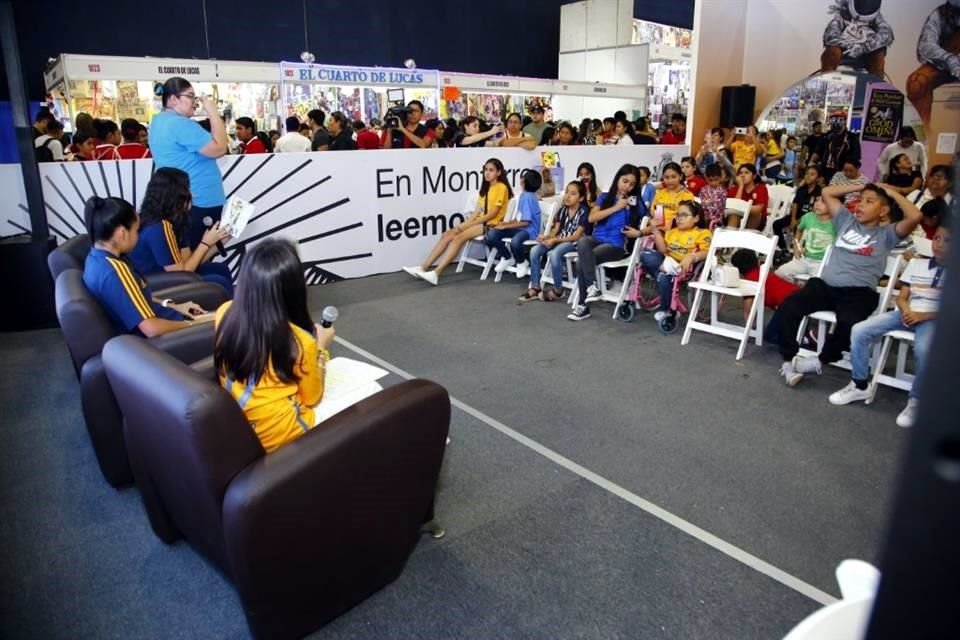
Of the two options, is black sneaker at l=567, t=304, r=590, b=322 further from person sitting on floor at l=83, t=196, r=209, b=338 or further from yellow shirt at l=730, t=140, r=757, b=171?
yellow shirt at l=730, t=140, r=757, b=171

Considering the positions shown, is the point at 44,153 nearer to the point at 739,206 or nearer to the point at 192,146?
the point at 192,146

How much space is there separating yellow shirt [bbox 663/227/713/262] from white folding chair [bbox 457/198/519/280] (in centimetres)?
182

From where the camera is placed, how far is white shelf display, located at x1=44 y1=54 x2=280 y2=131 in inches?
290

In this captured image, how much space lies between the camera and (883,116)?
367 inches

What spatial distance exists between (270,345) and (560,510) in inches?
55.1

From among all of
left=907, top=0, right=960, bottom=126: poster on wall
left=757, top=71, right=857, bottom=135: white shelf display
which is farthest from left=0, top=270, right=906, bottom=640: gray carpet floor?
left=757, top=71, right=857, bottom=135: white shelf display

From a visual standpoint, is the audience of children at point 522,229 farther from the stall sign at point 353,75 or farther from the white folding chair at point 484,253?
the stall sign at point 353,75

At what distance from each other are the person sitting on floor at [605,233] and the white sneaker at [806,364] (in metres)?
1.74

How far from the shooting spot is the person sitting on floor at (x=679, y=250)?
199 inches

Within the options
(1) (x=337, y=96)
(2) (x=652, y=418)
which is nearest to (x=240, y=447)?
(2) (x=652, y=418)

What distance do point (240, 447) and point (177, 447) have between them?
181mm

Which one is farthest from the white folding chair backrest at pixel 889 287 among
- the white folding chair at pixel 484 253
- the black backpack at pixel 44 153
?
the black backpack at pixel 44 153

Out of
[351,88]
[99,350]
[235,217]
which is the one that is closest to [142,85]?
[351,88]

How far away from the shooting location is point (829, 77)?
959 centimetres
